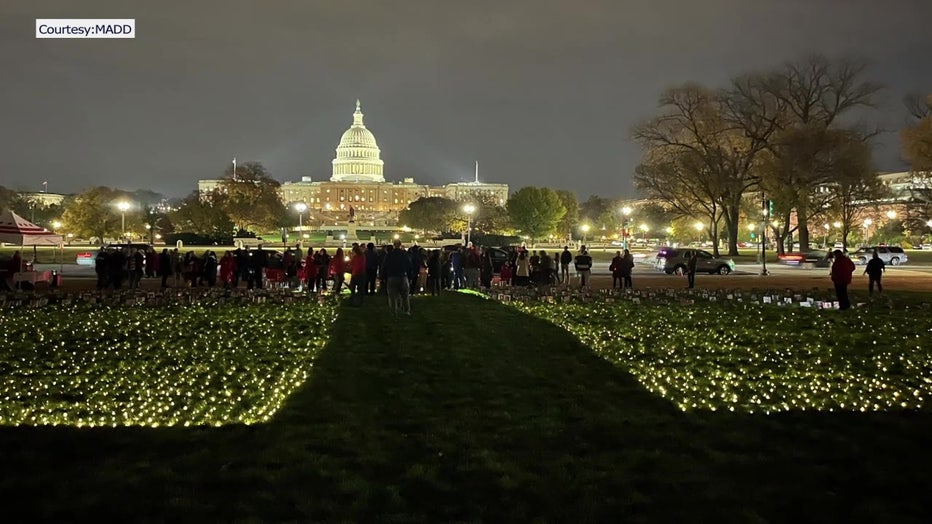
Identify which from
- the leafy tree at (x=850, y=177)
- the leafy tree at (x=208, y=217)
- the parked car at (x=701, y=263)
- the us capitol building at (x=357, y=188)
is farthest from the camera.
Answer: the us capitol building at (x=357, y=188)

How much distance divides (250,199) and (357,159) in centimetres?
9322

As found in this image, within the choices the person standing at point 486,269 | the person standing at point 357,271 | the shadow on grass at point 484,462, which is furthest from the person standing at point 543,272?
the shadow on grass at point 484,462

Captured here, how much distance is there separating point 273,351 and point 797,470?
335 inches

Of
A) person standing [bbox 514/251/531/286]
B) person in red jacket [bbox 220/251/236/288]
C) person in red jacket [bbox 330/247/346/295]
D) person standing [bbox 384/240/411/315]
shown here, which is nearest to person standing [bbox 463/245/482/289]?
person standing [bbox 514/251/531/286]

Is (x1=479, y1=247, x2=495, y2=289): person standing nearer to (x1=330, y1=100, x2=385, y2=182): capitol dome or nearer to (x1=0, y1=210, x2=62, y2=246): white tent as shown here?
(x1=0, y1=210, x2=62, y2=246): white tent

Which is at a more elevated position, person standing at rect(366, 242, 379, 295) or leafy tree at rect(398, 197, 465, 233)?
leafy tree at rect(398, 197, 465, 233)

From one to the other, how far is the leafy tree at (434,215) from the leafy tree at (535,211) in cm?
1684

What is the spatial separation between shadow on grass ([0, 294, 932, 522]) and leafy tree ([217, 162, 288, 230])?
80824 millimetres

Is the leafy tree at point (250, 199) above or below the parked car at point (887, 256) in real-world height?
above

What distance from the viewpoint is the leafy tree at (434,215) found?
11300 centimetres

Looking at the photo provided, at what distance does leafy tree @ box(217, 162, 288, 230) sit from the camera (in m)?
87.1

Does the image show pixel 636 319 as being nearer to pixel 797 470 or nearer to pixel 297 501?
pixel 797 470

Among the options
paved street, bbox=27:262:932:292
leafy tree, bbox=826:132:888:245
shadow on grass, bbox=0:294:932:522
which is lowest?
shadow on grass, bbox=0:294:932:522

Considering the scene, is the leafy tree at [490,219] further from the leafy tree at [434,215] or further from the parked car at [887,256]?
the parked car at [887,256]
